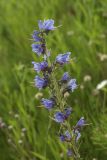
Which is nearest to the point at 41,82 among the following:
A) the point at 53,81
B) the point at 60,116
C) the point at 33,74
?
the point at 53,81

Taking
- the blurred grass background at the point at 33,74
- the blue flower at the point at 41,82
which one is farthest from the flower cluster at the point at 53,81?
the blurred grass background at the point at 33,74

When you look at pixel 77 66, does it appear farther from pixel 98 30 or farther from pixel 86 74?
pixel 98 30

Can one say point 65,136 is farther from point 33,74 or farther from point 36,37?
point 33,74

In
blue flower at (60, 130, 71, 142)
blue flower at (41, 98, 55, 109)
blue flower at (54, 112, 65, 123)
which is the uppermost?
blue flower at (41, 98, 55, 109)

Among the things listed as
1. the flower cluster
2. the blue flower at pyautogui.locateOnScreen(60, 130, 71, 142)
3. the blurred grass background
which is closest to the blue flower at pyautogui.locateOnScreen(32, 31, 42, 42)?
the flower cluster

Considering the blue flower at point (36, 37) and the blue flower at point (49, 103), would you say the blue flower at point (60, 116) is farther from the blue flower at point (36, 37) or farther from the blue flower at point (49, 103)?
the blue flower at point (36, 37)

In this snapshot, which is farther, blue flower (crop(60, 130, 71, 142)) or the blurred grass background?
the blurred grass background

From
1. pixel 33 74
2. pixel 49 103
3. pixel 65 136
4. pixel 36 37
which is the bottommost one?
pixel 65 136

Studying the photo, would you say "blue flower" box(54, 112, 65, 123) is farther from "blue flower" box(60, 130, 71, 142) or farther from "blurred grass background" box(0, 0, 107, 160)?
"blurred grass background" box(0, 0, 107, 160)
